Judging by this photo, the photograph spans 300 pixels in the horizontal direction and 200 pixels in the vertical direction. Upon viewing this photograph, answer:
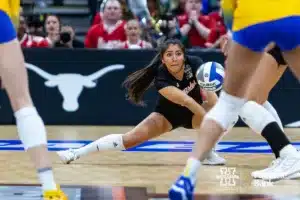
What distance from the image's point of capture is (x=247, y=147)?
9242mm

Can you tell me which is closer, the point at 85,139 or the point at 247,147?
the point at 247,147

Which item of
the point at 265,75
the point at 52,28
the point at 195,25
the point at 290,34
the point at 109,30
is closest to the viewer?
the point at 290,34

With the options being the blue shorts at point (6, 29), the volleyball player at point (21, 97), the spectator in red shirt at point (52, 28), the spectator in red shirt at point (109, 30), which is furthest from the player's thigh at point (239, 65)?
the spectator in red shirt at point (52, 28)

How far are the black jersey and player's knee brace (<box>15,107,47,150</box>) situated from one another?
272 centimetres

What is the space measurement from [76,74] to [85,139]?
1632 mm

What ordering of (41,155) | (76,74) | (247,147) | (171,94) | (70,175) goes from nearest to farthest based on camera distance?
(41,155)
(70,175)
(171,94)
(247,147)
(76,74)

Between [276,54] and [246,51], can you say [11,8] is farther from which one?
[276,54]

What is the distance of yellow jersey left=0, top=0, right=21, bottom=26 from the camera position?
→ 195 inches

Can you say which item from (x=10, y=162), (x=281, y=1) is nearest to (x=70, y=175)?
(x=10, y=162)

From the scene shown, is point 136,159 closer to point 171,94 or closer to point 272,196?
point 171,94

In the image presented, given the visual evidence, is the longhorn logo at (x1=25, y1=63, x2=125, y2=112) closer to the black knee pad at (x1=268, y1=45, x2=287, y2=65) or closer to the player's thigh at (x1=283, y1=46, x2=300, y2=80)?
the black knee pad at (x1=268, y1=45, x2=287, y2=65)

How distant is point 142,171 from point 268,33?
8.31 ft

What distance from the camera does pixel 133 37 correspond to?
11.7 metres

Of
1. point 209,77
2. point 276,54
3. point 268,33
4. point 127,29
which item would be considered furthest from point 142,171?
point 127,29
